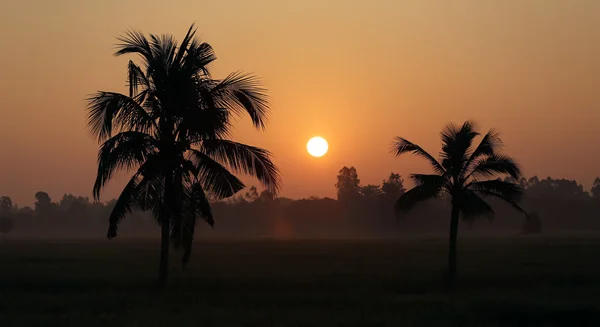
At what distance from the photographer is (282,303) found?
2580 cm

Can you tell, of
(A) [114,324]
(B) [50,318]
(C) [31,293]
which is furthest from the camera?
(C) [31,293]

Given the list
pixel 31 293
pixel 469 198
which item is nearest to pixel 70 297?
pixel 31 293

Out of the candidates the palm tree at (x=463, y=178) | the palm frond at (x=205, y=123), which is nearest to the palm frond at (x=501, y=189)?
the palm tree at (x=463, y=178)

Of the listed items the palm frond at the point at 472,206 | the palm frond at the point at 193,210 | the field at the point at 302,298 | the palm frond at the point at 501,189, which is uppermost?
the palm frond at the point at 501,189

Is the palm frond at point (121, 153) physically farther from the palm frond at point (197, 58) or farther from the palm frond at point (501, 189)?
the palm frond at point (501, 189)

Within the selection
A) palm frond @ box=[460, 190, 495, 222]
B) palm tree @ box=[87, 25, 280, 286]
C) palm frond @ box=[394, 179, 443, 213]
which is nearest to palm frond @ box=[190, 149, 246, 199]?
palm tree @ box=[87, 25, 280, 286]

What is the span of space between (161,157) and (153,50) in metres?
3.91

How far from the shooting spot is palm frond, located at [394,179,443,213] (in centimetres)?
3347

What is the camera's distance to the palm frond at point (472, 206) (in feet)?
109

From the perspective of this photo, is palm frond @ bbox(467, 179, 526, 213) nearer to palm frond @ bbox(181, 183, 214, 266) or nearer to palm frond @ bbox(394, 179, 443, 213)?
palm frond @ bbox(394, 179, 443, 213)

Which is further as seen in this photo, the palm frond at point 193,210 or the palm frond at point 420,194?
the palm frond at point 420,194

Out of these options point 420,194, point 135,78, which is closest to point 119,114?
point 135,78

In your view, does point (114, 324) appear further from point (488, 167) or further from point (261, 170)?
point (488, 167)

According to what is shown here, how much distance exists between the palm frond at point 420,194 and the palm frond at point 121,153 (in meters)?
14.3
